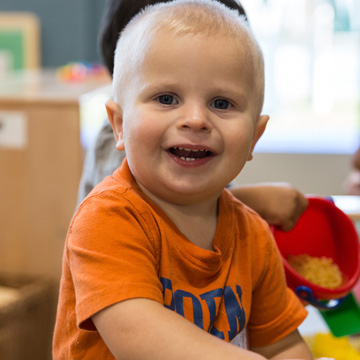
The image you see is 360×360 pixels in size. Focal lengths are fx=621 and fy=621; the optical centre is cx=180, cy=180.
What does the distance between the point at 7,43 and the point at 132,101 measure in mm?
2373

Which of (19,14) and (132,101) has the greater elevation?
(132,101)

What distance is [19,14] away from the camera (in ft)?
9.25

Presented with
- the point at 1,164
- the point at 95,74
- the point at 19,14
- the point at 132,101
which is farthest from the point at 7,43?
the point at 132,101

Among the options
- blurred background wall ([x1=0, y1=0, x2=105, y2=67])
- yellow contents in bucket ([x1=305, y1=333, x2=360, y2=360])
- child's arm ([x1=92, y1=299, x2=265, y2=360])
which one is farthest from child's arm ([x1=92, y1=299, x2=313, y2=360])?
blurred background wall ([x1=0, y1=0, x2=105, y2=67])

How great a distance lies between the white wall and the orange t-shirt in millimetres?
2287

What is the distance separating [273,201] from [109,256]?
1.40 ft

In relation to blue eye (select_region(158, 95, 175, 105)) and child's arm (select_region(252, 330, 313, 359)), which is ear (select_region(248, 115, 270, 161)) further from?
child's arm (select_region(252, 330, 313, 359))

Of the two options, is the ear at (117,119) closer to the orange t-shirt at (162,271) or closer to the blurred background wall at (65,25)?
the orange t-shirt at (162,271)

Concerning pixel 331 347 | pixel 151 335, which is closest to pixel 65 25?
pixel 331 347

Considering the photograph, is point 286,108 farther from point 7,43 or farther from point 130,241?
point 130,241

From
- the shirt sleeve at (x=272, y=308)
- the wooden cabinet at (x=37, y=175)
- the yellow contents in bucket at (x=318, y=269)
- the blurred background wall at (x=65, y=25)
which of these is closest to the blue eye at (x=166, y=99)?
the shirt sleeve at (x=272, y=308)

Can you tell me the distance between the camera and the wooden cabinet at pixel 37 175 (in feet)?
5.65

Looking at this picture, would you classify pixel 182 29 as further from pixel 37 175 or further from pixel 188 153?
pixel 37 175

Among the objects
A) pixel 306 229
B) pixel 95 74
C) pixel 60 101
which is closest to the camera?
pixel 306 229
